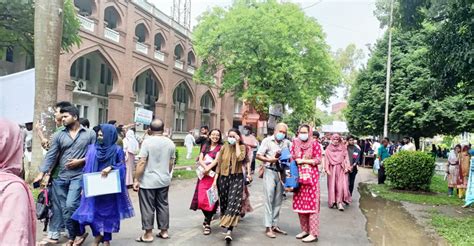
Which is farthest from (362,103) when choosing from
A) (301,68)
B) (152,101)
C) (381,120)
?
(152,101)

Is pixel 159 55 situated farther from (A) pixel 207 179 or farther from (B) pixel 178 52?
(A) pixel 207 179

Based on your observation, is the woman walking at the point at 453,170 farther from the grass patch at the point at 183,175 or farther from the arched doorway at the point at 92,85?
the arched doorway at the point at 92,85

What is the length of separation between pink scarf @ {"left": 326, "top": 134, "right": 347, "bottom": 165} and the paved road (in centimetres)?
108

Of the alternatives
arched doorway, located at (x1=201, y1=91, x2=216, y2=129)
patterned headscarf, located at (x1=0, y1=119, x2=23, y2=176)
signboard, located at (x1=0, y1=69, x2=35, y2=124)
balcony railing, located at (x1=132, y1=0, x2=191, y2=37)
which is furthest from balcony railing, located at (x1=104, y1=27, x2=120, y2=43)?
patterned headscarf, located at (x1=0, y1=119, x2=23, y2=176)

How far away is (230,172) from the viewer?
6273mm

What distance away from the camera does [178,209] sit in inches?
327

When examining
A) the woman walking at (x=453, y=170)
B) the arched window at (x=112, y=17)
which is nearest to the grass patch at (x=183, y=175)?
the woman walking at (x=453, y=170)

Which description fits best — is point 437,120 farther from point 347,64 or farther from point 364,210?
point 347,64

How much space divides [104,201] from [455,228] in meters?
6.18

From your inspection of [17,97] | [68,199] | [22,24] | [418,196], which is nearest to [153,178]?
[68,199]

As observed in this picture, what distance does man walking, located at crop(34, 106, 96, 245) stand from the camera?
5.23 metres

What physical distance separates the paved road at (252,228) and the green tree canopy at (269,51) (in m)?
17.6

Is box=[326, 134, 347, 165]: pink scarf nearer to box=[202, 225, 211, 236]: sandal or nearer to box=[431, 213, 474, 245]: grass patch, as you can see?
box=[431, 213, 474, 245]: grass patch

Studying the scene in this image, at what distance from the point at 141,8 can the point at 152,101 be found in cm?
814
